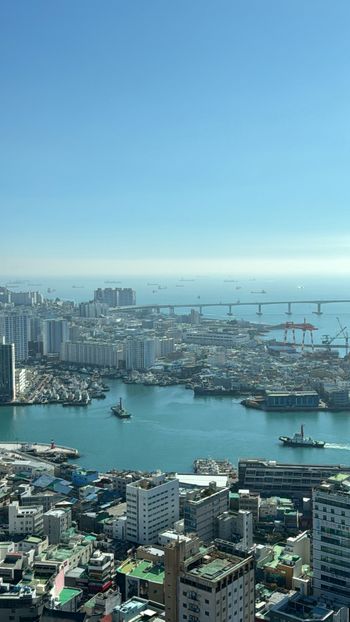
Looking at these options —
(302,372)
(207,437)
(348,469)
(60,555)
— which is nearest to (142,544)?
(60,555)

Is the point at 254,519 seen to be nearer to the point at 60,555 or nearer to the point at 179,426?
the point at 60,555

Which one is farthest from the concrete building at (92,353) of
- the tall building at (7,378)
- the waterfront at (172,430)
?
the tall building at (7,378)

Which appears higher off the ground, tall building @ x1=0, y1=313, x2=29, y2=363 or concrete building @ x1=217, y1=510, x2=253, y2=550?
tall building @ x1=0, y1=313, x2=29, y2=363

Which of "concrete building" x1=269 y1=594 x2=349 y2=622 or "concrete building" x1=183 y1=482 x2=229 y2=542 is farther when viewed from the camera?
"concrete building" x1=183 y1=482 x2=229 y2=542

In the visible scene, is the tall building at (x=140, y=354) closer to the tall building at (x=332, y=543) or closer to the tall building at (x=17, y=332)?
the tall building at (x=17, y=332)

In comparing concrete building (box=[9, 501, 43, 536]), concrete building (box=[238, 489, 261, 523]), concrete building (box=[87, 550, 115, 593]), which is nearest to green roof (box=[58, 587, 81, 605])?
concrete building (box=[87, 550, 115, 593])

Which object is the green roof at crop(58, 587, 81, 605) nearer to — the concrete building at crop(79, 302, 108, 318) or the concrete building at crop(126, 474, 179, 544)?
the concrete building at crop(126, 474, 179, 544)
